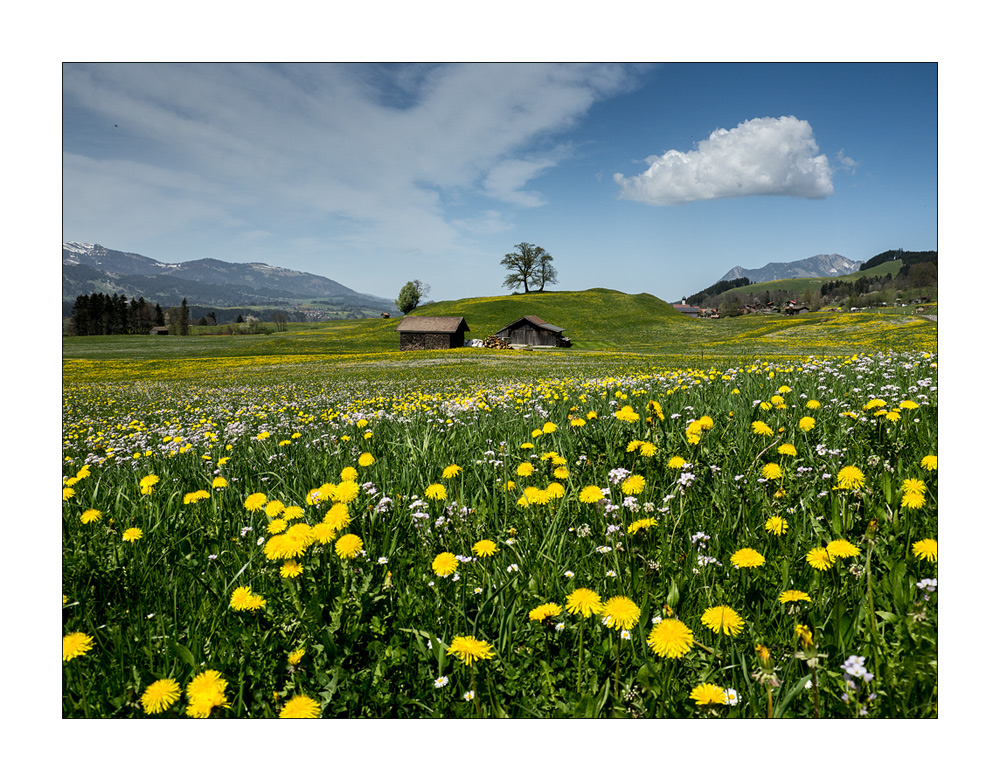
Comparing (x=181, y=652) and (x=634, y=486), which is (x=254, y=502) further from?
(x=634, y=486)

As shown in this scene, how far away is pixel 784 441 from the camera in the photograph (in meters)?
3.64

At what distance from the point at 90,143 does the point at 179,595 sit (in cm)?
301

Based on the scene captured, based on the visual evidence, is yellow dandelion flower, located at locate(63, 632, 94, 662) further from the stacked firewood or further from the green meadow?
the stacked firewood

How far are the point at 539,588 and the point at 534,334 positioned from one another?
210 ft

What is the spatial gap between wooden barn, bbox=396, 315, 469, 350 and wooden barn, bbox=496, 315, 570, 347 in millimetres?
8225

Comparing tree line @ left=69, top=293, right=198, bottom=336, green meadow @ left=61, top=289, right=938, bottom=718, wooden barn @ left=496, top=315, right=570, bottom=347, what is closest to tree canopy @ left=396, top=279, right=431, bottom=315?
wooden barn @ left=496, top=315, right=570, bottom=347

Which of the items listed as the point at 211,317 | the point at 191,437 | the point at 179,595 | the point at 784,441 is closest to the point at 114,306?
the point at 191,437

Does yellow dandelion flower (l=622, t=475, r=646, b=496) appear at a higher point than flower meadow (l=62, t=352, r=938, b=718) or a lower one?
higher

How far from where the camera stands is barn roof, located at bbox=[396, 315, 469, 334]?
60.2 m

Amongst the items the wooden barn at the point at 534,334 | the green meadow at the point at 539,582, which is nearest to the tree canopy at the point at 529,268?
the wooden barn at the point at 534,334

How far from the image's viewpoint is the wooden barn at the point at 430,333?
60156 millimetres

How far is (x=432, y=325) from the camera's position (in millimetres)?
60812

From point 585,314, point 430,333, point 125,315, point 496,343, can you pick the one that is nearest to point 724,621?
point 125,315

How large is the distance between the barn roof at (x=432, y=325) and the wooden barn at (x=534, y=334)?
28.1ft
